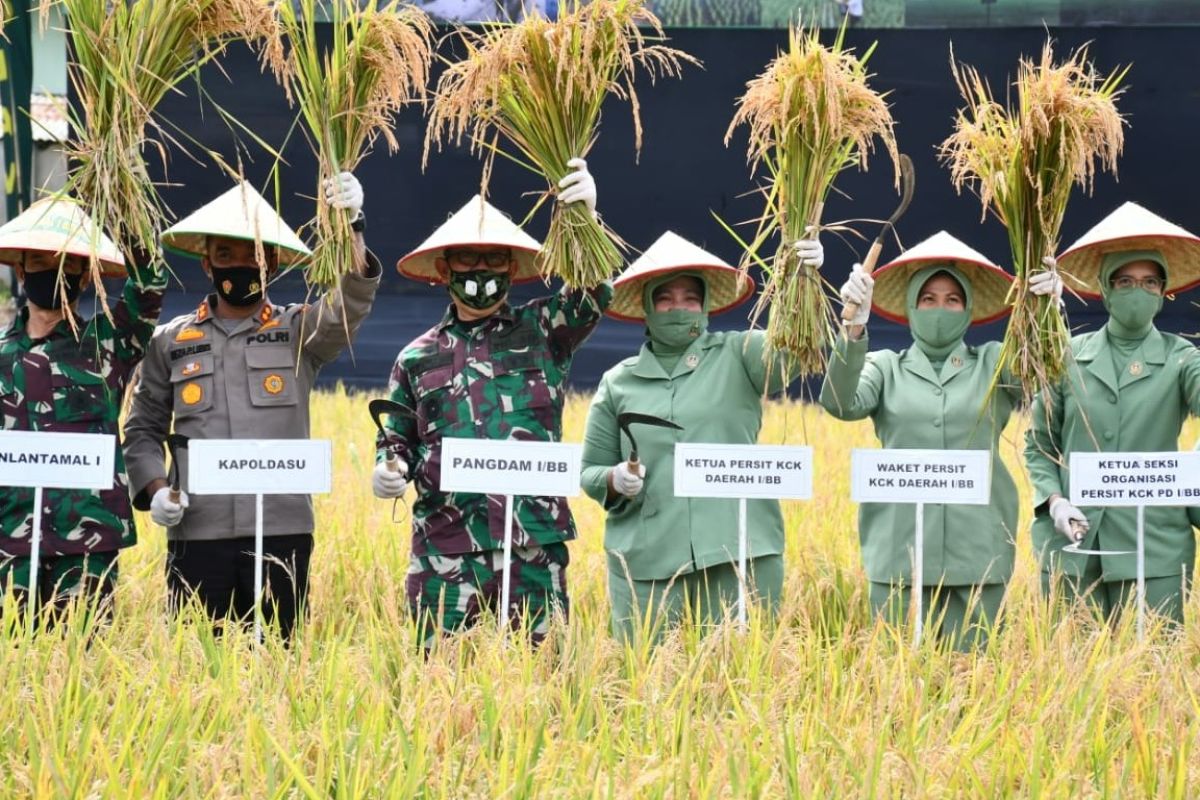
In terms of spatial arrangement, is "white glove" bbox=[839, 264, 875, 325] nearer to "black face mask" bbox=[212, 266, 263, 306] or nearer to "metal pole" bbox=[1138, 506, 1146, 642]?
"metal pole" bbox=[1138, 506, 1146, 642]

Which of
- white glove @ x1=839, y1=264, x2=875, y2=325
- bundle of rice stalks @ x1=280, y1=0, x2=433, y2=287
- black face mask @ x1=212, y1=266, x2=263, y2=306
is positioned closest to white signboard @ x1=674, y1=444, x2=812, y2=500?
white glove @ x1=839, y1=264, x2=875, y2=325

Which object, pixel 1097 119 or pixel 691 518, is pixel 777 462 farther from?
pixel 1097 119

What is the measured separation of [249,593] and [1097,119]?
7.95ft

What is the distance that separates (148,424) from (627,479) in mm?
1332

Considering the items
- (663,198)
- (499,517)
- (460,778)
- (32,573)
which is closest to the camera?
(460,778)

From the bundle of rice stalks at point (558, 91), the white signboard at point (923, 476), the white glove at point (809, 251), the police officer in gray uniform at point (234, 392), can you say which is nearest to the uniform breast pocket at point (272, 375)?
the police officer in gray uniform at point (234, 392)

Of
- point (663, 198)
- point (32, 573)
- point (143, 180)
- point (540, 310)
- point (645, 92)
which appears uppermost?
point (645, 92)

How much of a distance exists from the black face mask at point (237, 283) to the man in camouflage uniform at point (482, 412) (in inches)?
17.5

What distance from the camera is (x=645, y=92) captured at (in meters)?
8.53

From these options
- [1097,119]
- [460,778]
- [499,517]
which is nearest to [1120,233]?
[1097,119]

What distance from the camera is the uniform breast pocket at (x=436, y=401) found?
11.8ft

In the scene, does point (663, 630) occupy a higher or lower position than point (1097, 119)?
lower

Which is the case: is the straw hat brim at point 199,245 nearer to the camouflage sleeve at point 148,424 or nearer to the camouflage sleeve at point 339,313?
the camouflage sleeve at point 339,313

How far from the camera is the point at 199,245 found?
3.89 metres
